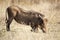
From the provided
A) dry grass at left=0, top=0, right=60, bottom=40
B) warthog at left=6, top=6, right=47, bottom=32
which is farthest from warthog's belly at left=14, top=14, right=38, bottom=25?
dry grass at left=0, top=0, right=60, bottom=40

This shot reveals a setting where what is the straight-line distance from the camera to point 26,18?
517 inches

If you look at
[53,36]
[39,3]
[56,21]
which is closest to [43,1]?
[39,3]

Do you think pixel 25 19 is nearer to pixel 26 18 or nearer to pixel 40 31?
pixel 26 18

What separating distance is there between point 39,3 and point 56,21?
3494 mm

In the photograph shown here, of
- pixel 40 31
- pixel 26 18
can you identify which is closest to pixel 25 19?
pixel 26 18

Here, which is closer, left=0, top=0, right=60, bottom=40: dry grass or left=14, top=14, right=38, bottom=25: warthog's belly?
left=0, top=0, right=60, bottom=40: dry grass

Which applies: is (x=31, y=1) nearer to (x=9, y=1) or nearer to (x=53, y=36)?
(x=9, y=1)

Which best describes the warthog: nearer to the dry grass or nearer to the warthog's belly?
the warthog's belly

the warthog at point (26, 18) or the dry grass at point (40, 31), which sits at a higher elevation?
the warthog at point (26, 18)

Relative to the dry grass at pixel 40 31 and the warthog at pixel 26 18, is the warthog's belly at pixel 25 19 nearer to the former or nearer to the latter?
the warthog at pixel 26 18

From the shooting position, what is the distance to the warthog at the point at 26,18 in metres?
13.0

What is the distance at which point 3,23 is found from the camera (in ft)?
46.8

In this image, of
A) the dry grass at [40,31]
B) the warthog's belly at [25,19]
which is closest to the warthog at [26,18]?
the warthog's belly at [25,19]

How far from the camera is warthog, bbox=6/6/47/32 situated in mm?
12992
